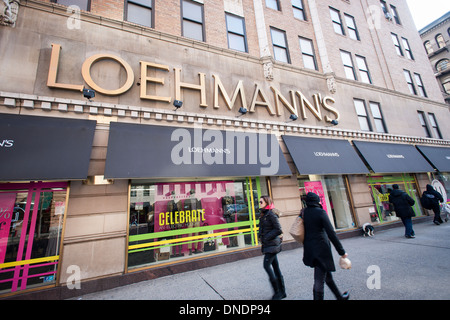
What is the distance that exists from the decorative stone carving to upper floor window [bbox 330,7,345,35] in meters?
15.5

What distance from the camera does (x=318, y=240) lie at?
313 cm

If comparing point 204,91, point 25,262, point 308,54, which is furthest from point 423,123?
point 25,262

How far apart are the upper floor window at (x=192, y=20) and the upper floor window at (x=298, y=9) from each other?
6.45 meters

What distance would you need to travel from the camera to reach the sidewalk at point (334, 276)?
3697mm

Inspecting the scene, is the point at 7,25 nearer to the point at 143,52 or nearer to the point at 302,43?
the point at 143,52

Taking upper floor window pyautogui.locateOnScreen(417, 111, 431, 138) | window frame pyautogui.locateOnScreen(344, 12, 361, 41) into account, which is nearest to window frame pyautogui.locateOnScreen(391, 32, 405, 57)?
window frame pyautogui.locateOnScreen(344, 12, 361, 41)

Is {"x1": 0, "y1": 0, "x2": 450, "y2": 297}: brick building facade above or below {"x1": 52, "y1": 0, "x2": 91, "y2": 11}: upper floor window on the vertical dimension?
below

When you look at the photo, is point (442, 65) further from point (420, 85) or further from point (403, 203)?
point (403, 203)

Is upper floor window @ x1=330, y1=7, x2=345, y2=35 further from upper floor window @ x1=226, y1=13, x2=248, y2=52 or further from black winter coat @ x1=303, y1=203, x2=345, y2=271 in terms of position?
black winter coat @ x1=303, y1=203, x2=345, y2=271

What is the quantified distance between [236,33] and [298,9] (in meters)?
5.70

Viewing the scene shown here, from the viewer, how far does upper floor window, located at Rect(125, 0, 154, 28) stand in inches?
293

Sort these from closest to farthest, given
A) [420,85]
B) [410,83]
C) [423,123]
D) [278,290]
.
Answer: [278,290] → [423,123] → [410,83] → [420,85]
